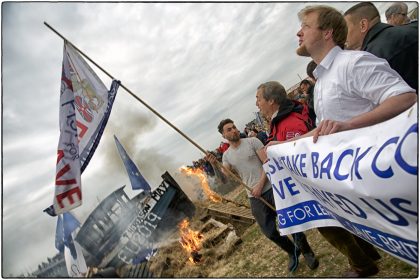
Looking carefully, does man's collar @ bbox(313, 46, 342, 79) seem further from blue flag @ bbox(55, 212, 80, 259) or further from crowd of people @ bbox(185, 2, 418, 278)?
blue flag @ bbox(55, 212, 80, 259)

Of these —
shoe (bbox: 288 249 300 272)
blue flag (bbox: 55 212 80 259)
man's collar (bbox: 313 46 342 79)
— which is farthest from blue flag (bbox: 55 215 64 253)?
man's collar (bbox: 313 46 342 79)

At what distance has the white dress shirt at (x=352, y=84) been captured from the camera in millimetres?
2207

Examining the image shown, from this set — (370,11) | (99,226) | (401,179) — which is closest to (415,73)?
(370,11)

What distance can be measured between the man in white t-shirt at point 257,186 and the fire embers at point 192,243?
346 cm

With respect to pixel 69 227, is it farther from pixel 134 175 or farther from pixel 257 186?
pixel 257 186

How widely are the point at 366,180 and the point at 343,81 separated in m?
0.79

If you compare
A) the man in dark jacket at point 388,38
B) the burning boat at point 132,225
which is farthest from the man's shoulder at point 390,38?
the burning boat at point 132,225

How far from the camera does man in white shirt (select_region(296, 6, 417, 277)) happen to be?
7.04 feet

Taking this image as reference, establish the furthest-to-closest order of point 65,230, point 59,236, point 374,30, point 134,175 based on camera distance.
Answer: point 134,175 → point 59,236 → point 65,230 → point 374,30

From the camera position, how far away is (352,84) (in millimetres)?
2389

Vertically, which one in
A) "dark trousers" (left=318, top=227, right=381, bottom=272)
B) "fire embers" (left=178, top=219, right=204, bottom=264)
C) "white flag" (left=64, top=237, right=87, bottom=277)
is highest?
"white flag" (left=64, top=237, right=87, bottom=277)

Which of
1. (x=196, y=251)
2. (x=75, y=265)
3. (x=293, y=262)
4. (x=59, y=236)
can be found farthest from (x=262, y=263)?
(x=59, y=236)

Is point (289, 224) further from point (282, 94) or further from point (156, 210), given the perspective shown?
point (156, 210)

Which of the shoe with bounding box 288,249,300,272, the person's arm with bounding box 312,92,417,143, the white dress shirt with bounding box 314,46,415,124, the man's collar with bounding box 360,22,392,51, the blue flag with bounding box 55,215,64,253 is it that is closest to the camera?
the person's arm with bounding box 312,92,417,143
